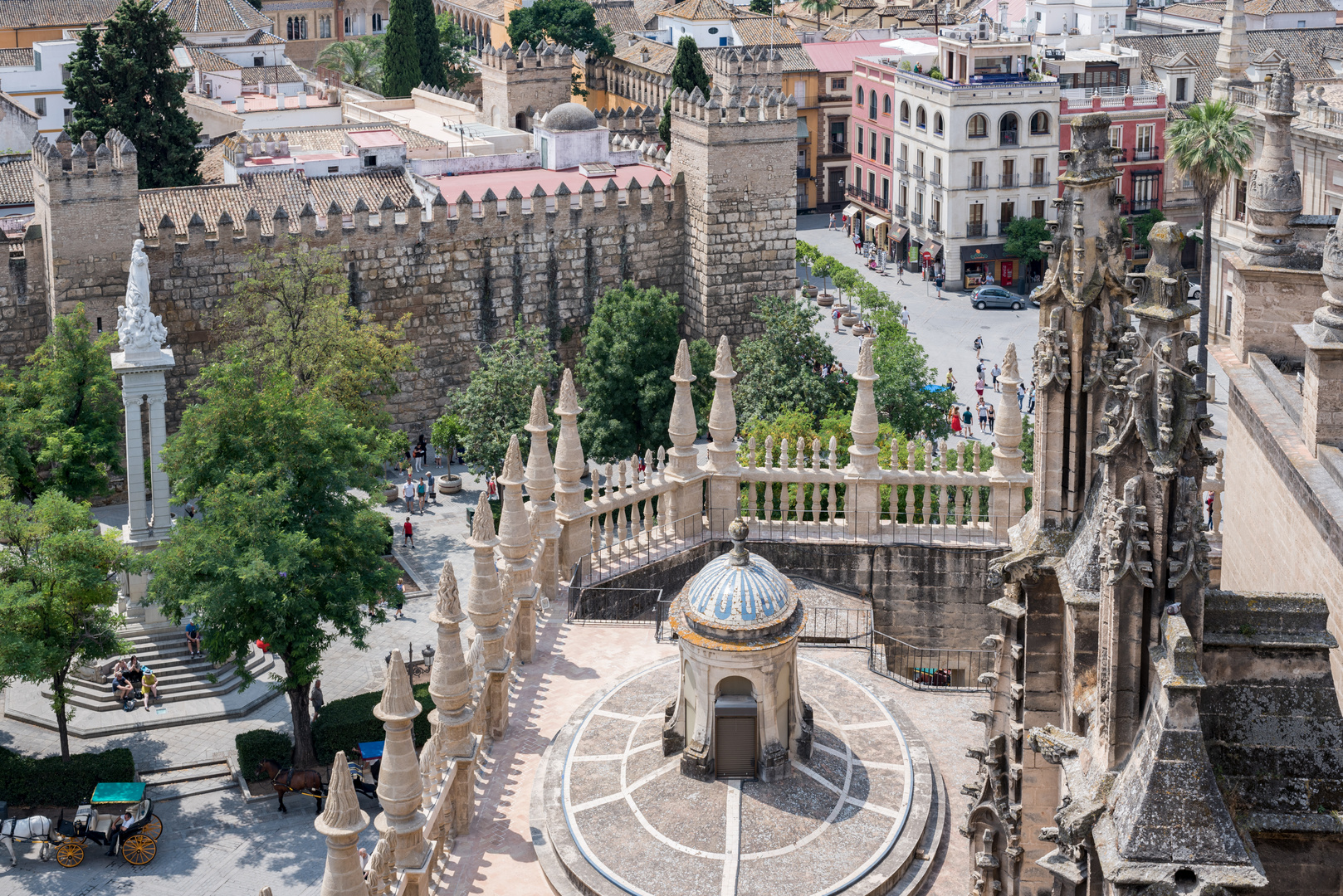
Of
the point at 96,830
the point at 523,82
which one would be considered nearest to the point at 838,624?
the point at 96,830

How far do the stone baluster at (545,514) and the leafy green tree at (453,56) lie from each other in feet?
197

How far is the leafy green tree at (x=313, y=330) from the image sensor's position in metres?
43.8

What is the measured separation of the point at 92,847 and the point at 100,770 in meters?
1.35

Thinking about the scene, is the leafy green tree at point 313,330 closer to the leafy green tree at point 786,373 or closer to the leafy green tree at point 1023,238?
the leafy green tree at point 786,373

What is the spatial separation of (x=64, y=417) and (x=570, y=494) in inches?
731

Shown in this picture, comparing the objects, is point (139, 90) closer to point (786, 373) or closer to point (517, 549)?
point (786, 373)

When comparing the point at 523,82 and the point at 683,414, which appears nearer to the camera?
the point at 683,414

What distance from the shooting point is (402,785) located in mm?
16469

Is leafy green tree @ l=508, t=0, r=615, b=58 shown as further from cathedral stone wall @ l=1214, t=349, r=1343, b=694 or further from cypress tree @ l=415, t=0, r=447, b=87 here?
cathedral stone wall @ l=1214, t=349, r=1343, b=694

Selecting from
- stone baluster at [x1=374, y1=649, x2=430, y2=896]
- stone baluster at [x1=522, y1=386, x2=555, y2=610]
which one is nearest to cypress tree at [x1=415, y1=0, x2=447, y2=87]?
stone baluster at [x1=522, y1=386, x2=555, y2=610]

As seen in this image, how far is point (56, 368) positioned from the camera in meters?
39.8

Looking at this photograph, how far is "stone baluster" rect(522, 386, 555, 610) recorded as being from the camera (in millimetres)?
24156

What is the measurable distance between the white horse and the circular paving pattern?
12803 mm

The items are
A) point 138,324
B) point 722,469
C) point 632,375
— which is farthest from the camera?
point 632,375
